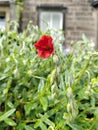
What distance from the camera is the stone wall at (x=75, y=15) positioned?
41.4 feet

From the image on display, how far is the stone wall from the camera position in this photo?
12617 mm

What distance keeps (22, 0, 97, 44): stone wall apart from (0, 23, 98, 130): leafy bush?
36.3 feet

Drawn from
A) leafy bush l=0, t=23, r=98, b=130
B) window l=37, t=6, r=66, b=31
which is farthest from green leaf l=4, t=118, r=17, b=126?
window l=37, t=6, r=66, b=31

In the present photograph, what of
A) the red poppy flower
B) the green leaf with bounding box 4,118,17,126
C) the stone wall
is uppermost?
the red poppy flower

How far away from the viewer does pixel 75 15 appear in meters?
12.7

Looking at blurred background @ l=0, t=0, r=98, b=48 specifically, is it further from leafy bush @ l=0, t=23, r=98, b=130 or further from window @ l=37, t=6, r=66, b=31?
leafy bush @ l=0, t=23, r=98, b=130

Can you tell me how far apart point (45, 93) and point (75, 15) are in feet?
37.9

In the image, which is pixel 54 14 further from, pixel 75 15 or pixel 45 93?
pixel 45 93

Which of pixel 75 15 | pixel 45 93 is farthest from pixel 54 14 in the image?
pixel 45 93

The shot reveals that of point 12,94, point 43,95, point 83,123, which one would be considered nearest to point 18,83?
point 12,94

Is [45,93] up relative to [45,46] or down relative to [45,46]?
down

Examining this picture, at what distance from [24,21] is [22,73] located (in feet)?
36.9

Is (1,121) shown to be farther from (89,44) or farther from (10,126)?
(89,44)

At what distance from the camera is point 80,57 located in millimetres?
1671
